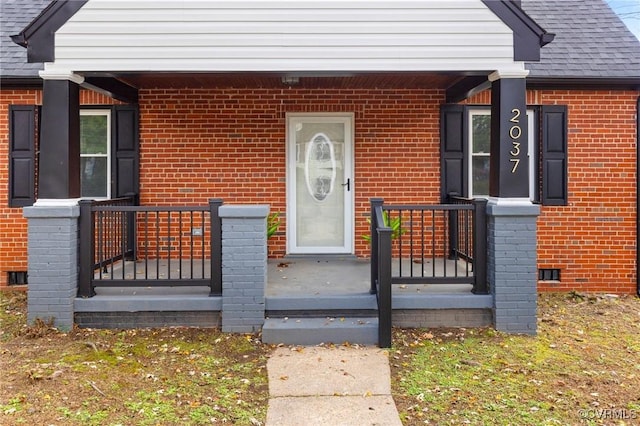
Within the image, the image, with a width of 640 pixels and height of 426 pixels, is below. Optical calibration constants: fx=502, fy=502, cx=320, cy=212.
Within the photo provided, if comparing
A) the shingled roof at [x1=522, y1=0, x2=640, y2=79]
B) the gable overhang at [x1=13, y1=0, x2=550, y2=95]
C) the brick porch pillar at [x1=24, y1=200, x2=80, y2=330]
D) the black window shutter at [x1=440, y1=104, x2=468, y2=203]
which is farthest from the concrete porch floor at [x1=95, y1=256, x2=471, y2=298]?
the shingled roof at [x1=522, y1=0, x2=640, y2=79]

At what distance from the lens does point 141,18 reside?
5082 millimetres

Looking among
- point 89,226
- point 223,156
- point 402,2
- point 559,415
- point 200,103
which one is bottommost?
point 559,415

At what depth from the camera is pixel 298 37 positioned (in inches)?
202

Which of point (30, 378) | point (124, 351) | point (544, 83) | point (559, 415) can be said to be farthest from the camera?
point (544, 83)

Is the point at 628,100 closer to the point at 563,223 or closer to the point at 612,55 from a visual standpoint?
the point at 612,55

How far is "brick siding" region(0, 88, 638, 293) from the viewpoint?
279 inches

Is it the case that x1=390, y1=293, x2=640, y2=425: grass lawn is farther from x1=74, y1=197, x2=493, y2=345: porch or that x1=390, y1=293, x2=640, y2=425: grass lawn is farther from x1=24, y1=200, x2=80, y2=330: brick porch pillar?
x1=24, y1=200, x2=80, y2=330: brick porch pillar

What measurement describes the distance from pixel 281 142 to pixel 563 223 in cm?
420

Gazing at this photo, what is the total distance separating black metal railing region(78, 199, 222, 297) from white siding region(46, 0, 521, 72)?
4.80 feet

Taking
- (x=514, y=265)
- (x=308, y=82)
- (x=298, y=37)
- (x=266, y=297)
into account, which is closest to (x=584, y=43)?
(x=308, y=82)

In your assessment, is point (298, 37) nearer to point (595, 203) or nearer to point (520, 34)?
point (520, 34)

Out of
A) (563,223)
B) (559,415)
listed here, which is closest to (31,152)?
(559,415)

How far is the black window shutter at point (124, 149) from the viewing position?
23.1 feet

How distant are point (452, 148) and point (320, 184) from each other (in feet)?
6.39
